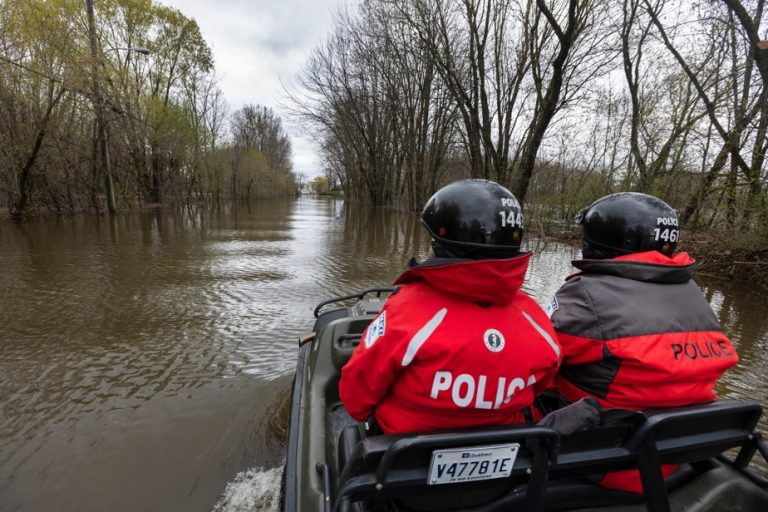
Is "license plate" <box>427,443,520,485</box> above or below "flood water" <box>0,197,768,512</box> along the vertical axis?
above

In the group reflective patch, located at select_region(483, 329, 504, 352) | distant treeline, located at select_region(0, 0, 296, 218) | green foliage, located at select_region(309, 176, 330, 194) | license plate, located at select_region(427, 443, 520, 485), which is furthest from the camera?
green foliage, located at select_region(309, 176, 330, 194)

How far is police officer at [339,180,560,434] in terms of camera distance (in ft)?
3.86

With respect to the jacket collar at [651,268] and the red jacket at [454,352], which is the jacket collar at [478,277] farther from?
the jacket collar at [651,268]

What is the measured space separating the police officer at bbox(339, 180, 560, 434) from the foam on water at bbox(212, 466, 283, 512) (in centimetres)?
120

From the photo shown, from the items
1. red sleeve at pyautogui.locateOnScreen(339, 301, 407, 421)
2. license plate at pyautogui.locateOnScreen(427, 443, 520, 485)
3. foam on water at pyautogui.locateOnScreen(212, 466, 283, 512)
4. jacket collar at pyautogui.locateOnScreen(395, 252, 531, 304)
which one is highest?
jacket collar at pyautogui.locateOnScreen(395, 252, 531, 304)

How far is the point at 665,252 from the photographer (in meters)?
1.79

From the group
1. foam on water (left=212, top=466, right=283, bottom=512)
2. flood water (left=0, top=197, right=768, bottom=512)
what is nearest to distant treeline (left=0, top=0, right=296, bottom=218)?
flood water (left=0, top=197, right=768, bottom=512)

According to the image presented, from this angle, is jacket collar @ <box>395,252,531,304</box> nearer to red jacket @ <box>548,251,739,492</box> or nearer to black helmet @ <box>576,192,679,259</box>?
red jacket @ <box>548,251,739,492</box>

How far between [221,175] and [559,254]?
101 ft

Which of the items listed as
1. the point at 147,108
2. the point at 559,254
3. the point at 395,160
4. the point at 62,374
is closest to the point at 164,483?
Answer: the point at 62,374

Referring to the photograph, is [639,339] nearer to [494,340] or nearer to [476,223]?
[494,340]

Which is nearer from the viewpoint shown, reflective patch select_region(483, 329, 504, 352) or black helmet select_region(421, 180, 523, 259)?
reflective patch select_region(483, 329, 504, 352)

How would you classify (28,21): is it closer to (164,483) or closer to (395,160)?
(164,483)

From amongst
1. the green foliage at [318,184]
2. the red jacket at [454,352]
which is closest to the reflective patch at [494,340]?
the red jacket at [454,352]
